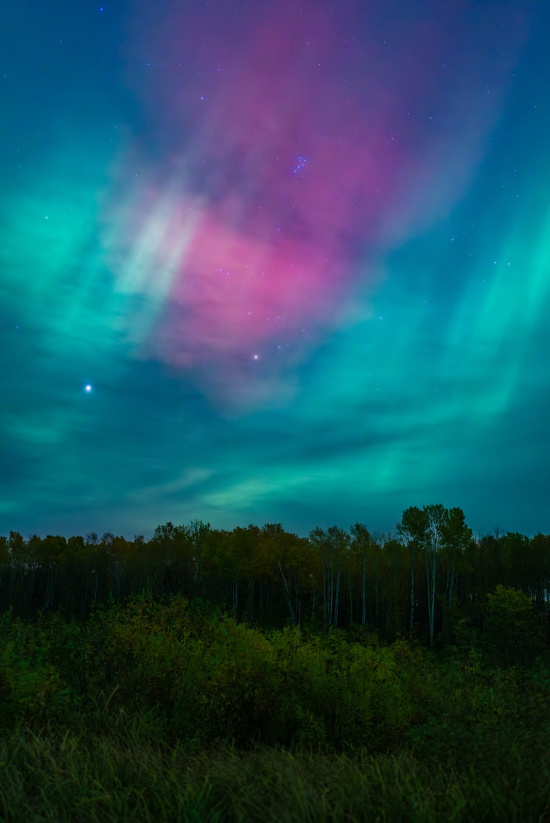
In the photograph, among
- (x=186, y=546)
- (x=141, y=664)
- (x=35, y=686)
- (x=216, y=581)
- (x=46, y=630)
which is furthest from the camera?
(x=186, y=546)

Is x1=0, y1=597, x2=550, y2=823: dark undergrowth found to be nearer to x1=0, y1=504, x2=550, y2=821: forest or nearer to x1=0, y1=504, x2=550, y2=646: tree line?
x1=0, y1=504, x2=550, y2=821: forest

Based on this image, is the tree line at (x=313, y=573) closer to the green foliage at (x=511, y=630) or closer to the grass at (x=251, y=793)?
the green foliage at (x=511, y=630)

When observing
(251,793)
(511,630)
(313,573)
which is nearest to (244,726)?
(251,793)

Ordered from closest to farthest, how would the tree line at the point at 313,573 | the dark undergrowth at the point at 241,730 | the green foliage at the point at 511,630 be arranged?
the dark undergrowth at the point at 241,730
the green foliage at the point at 511,630
the tree line at the point at 313,573

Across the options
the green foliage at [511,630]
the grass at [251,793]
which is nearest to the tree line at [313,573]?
the green foliage at [511,630]

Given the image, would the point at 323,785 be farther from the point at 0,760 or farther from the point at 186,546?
the point at 186,546

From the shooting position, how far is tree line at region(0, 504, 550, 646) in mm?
65125

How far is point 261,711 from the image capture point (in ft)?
35.1

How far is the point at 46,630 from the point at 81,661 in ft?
10.6

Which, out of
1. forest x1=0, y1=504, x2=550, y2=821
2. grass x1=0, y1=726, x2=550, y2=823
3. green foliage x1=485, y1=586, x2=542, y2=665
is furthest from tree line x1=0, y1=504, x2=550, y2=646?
grass x1=0, y1=726, x2=550, y2=823

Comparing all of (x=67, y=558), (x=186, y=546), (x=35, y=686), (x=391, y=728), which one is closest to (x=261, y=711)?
(x=391, y=728)

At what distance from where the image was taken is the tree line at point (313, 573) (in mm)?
65125

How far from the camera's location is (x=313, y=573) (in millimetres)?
75812

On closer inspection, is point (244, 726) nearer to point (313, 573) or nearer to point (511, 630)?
point (511, 630)
